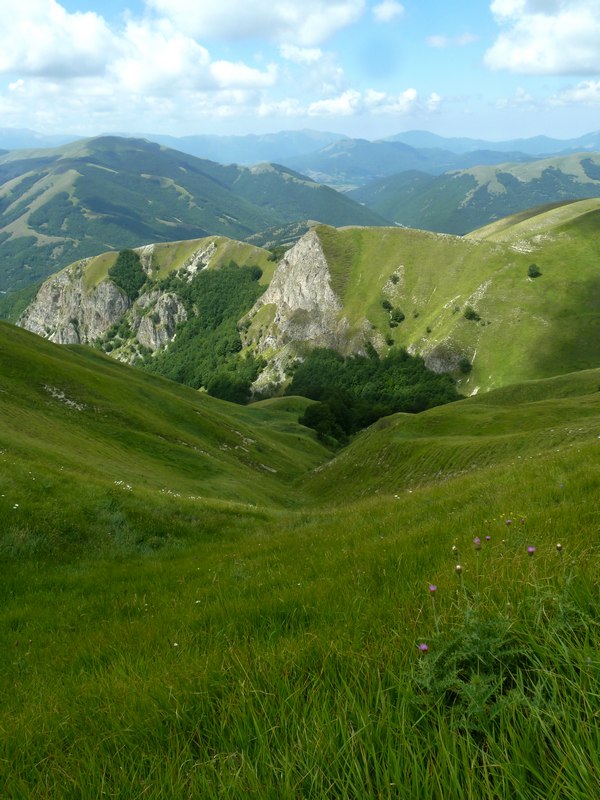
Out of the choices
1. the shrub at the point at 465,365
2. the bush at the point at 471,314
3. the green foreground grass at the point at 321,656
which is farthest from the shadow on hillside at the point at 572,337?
the green foreground grass at the point at 321,656

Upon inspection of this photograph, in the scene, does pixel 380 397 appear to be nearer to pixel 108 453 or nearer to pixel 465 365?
pixel 465 365

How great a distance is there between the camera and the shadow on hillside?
15512 centimetres

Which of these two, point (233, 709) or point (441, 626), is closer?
point (233, 709)

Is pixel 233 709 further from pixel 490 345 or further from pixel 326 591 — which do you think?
pixel 490 345

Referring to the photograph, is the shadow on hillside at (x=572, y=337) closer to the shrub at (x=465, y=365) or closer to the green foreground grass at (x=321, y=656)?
the shrub at (x=465, y=365)

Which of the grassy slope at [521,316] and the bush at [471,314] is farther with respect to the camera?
the bush at [471,314]

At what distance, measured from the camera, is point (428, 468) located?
4578 cm

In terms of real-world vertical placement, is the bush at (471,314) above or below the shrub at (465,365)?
above

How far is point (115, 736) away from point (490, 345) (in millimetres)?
186672

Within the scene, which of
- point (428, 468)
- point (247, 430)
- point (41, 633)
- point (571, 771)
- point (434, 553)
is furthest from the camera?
point (247, 430)

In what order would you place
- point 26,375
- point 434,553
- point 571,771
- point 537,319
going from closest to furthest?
point 571,771
point 434,553
point 26,375
point 537,319

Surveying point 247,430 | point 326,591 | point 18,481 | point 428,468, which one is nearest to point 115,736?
point 326,591

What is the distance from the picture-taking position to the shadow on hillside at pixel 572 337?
155125 mm

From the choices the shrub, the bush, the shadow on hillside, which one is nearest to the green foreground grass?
the shadow on hillside
